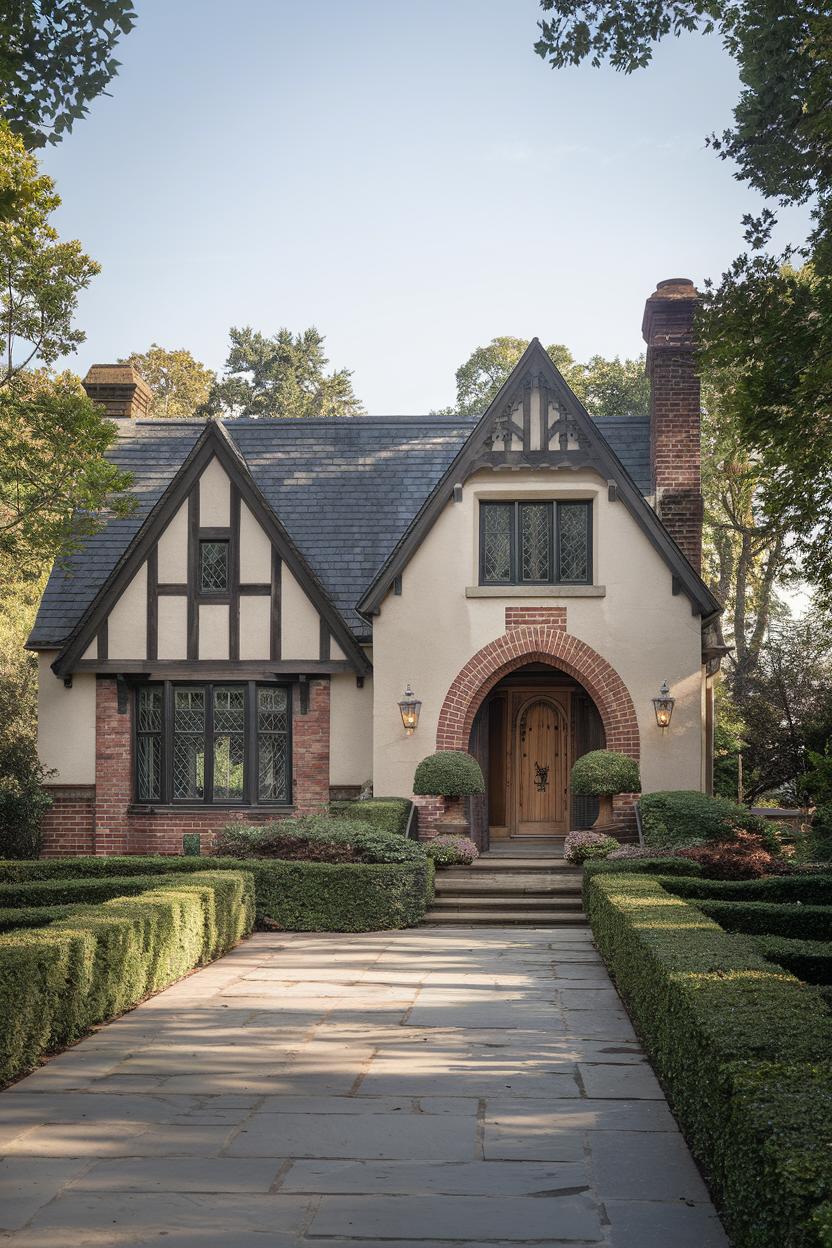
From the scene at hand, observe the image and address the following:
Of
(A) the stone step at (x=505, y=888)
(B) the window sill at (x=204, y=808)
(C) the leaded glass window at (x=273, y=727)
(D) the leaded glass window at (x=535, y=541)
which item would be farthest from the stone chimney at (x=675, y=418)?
(B) the window sill at (x=204, y=808)

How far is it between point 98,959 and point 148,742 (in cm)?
1059

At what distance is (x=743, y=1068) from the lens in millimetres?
4637

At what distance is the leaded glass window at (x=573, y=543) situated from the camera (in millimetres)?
18359

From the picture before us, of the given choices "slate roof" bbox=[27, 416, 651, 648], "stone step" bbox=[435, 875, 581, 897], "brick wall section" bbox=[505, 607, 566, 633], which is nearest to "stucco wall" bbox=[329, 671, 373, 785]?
"slate roof" bbox=[27, 416, 651, 648]

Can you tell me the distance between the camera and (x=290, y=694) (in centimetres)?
1878

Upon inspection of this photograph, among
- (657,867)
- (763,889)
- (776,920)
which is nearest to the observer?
(776,920)

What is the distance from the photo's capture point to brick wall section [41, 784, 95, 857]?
18906 mm

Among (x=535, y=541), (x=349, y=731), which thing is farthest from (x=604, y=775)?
(x=349, y=731)

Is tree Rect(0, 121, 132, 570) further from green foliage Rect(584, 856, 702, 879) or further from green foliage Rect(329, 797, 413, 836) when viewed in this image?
green foliage Rect(584, 856, 702, 879)

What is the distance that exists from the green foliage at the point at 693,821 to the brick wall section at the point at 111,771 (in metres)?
7.70

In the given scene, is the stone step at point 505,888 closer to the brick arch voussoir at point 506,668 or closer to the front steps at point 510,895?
the front steps at point 510,895

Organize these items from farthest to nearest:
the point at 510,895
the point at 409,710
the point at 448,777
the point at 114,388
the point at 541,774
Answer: the point at 114,388 < the point at 541,774 < the point at 409,710 < the point at 448,777 < the point at 510,895

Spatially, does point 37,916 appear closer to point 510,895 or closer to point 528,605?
point 510,895

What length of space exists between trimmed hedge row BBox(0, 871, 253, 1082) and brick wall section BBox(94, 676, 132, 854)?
661 centimetres
